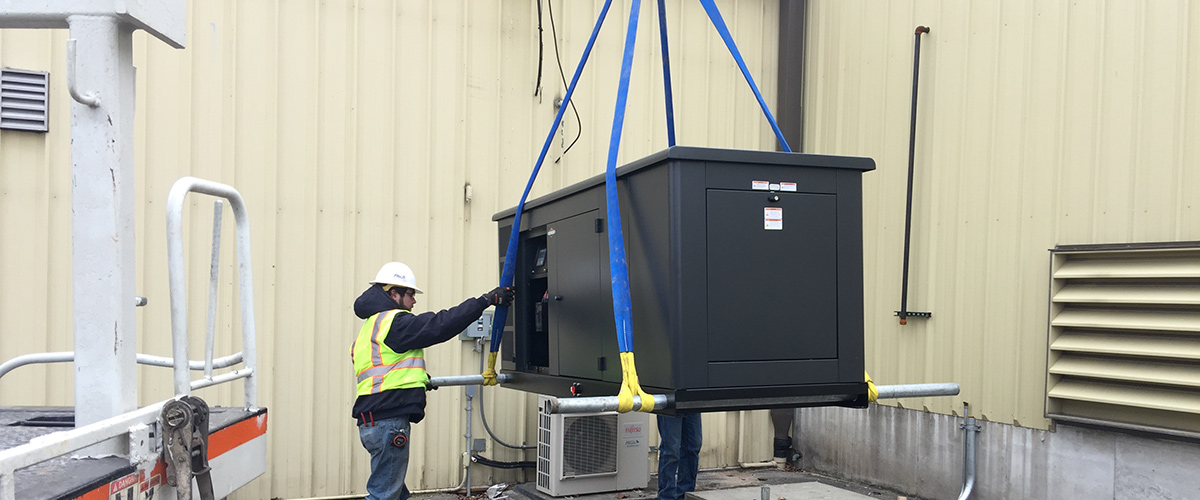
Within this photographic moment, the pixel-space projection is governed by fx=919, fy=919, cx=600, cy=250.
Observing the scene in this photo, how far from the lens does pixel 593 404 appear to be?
11.0 feet

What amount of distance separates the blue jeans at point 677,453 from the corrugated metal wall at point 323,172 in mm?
1451

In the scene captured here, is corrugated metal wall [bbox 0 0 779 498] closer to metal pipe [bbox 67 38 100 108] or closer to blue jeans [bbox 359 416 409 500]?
blue jeans [bbox 359 416 409 500]

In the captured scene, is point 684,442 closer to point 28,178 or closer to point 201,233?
point 201,233

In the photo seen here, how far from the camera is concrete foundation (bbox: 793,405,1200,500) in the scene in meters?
5.72

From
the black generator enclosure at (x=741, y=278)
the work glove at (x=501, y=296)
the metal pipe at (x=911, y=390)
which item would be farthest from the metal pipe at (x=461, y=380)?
the metal pipe at (x=911, y=390)

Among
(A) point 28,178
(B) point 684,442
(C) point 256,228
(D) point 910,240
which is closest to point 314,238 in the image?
(C) point 256,228

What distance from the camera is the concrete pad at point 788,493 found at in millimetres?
7570

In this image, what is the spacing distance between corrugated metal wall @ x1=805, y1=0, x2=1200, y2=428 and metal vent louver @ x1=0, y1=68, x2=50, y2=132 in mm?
6444

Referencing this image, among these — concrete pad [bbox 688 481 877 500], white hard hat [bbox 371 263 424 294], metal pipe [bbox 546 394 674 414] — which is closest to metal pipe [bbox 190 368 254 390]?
metal pipe [bbox 546 394 674 414]

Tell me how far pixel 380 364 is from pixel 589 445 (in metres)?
2.79

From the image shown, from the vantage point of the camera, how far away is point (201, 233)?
22.4ft

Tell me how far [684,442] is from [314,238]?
3301 millimetres

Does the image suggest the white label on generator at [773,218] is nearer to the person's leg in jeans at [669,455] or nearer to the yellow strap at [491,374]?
the yellow strap at [491,374]

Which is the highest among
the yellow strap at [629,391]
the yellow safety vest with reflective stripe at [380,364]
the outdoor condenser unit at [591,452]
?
the yellow strap at [629,391]
